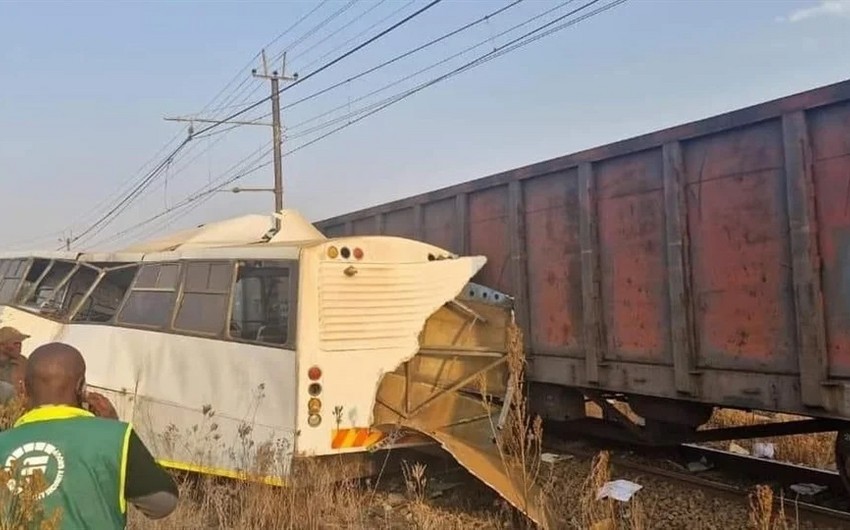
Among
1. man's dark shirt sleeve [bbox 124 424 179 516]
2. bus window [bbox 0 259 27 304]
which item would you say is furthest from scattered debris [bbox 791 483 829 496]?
bus window [bbox 0 259 27 304]

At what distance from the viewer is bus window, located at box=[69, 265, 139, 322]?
7070mm

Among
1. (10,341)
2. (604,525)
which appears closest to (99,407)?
(10,341)

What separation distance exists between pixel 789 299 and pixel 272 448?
389 centimetres

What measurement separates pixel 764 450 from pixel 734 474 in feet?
3.42

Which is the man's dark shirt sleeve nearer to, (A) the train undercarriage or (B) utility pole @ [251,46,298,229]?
(A) the train undercarriage

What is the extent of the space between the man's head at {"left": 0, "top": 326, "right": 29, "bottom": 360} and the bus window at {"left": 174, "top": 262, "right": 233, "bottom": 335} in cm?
193

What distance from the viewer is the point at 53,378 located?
2496 mm

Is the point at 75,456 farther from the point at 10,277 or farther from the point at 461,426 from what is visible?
the point at 10,277

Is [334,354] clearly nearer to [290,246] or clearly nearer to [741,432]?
[290,246]

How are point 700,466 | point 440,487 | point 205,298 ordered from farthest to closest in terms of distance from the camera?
point 700,466 < point 440,487 < point 205,298

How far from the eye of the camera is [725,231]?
5863 millimetres

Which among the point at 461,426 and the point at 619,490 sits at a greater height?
the point at 461,426

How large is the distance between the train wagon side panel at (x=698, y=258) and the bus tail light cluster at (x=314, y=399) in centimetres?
276

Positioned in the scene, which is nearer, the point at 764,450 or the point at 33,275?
the point at 764,450
